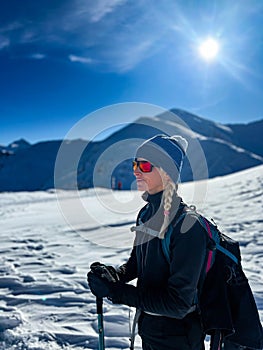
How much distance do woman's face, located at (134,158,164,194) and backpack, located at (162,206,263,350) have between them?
0.72ft

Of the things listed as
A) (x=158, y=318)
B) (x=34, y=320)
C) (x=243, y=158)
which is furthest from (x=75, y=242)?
(x=243, y=158)

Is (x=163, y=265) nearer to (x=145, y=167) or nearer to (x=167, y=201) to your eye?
(x=167, y=201)

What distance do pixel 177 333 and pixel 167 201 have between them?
2.52 feet

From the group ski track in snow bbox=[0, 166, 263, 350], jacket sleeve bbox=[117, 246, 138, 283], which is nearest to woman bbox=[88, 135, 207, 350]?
jacket sleeve bbox=[117, 246, 138, 283]

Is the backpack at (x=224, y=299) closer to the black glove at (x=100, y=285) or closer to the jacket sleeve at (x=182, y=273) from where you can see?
the jacket sleeve at (x=182, y=273)

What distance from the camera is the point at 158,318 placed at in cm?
186

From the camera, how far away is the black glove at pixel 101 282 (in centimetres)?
187

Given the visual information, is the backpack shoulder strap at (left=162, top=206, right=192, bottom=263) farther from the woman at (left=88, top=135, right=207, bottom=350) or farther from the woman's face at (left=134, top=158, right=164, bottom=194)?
the woman's face at (left=134, top=158, right=164, bottom=194)

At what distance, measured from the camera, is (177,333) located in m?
1.80

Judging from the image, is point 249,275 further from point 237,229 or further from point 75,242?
point 75,242

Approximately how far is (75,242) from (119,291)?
6.17 meters

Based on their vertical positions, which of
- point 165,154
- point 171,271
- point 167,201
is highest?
point 165,154

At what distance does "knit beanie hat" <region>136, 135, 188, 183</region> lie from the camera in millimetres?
1893

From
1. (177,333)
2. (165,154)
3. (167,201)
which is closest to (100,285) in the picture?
(177,333)
